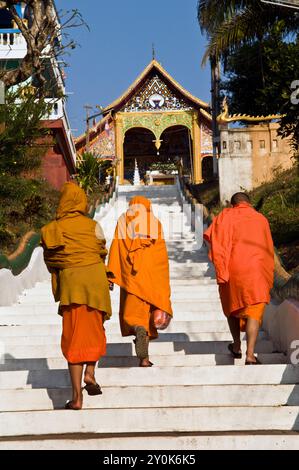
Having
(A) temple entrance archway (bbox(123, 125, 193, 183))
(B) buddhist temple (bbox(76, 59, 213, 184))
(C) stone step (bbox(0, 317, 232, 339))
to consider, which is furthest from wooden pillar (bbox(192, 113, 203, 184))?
(C) stone step (bbox(0, 317, 232, 339))

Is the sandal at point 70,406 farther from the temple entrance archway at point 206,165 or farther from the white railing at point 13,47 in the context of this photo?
the temple entrance archway at point 206,165

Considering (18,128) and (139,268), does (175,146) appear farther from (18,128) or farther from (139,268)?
(139,268)

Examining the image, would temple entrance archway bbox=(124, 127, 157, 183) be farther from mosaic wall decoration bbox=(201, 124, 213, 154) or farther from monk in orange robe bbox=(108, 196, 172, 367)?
monk in orange robe bbox=(108, 196, 172, 367)

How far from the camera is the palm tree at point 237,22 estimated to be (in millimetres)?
18406

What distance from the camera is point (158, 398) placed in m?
5.46

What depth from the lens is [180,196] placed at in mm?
23000

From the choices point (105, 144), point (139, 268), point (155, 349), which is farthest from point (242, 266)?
point (105, 144)

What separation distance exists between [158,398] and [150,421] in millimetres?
328

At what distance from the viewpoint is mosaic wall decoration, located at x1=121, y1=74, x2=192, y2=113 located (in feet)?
116

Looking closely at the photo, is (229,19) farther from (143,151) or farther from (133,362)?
(143,151)

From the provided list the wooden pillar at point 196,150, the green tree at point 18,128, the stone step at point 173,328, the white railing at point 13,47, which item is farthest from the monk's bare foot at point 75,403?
the wooden pillar at point 196,150

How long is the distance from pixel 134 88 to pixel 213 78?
9.22 meters

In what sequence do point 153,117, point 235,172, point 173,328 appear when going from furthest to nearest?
point 153,117 → point 235,172 → point 173,328

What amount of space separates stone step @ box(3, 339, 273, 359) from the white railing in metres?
17.6
